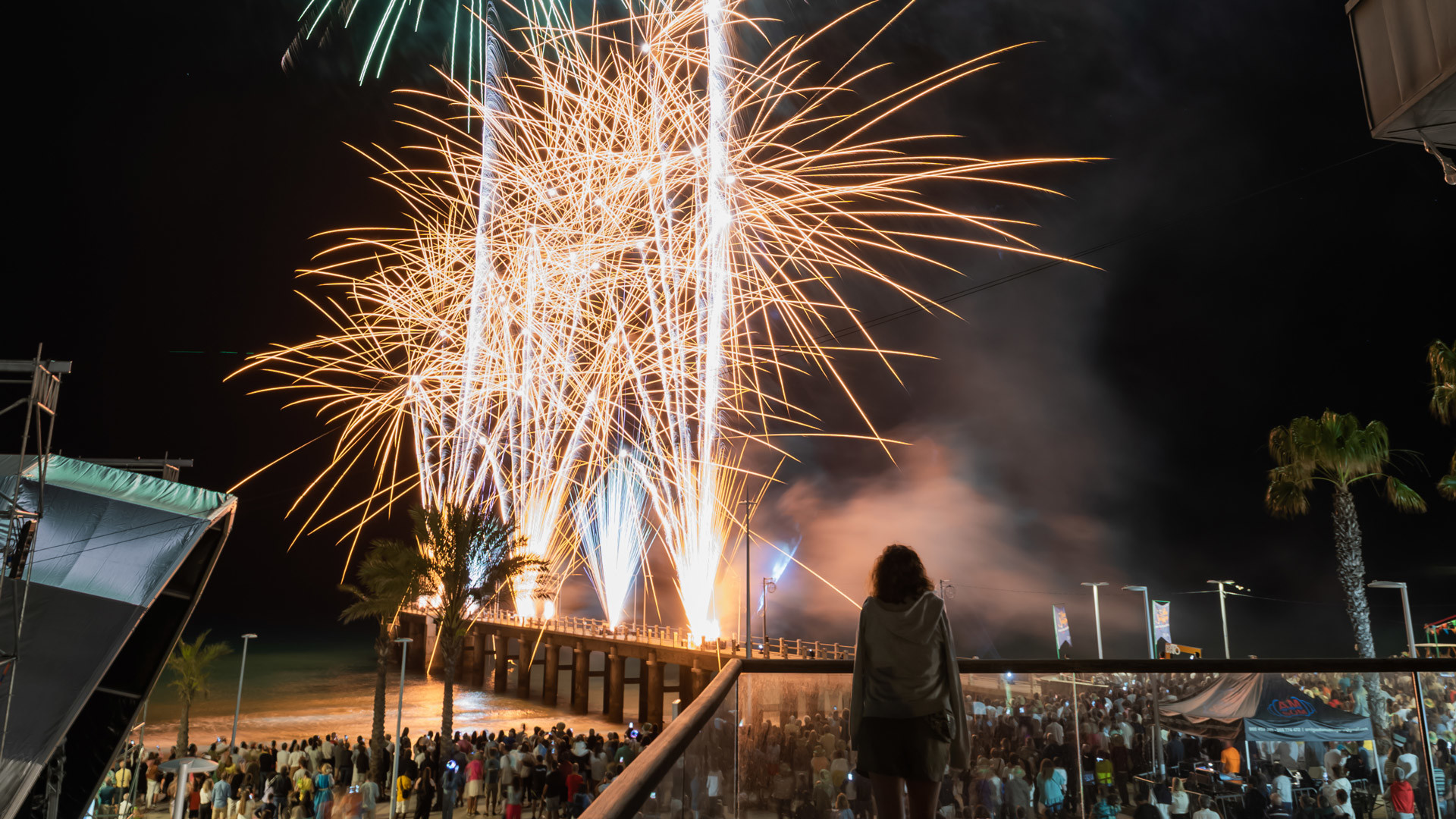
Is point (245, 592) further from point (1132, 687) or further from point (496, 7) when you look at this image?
point (1132, 687)

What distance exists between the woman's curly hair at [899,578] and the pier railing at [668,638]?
21.1 m

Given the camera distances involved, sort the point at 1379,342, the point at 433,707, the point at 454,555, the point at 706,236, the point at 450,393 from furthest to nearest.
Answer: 1. the point at 433,707
2. the point at 1379,342
3. the point at 450,393
4. the point at 454,555
5. the point at 706,236

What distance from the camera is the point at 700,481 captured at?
26.5 meters

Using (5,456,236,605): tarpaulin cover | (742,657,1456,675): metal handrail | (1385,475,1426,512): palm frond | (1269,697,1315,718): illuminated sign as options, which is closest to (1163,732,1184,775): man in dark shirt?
(742,657,1456,675): metal handrail

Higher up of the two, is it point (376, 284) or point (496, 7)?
point (496, 7)

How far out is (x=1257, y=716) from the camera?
4602 mm

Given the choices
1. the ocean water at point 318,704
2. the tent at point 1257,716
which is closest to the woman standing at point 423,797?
the tent at point 1257,716

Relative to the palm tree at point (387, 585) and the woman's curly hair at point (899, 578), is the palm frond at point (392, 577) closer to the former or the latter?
the palm tree at point (387, 585)

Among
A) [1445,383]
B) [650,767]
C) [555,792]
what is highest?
[1445,383]

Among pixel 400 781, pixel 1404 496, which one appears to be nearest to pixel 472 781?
pixel 400 781

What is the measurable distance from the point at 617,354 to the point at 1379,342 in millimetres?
29344

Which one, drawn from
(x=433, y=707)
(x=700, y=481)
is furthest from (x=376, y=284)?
(x=433, y=707)

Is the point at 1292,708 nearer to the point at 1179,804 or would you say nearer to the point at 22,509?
the point at 1179,804

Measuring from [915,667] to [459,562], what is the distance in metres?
22.2
